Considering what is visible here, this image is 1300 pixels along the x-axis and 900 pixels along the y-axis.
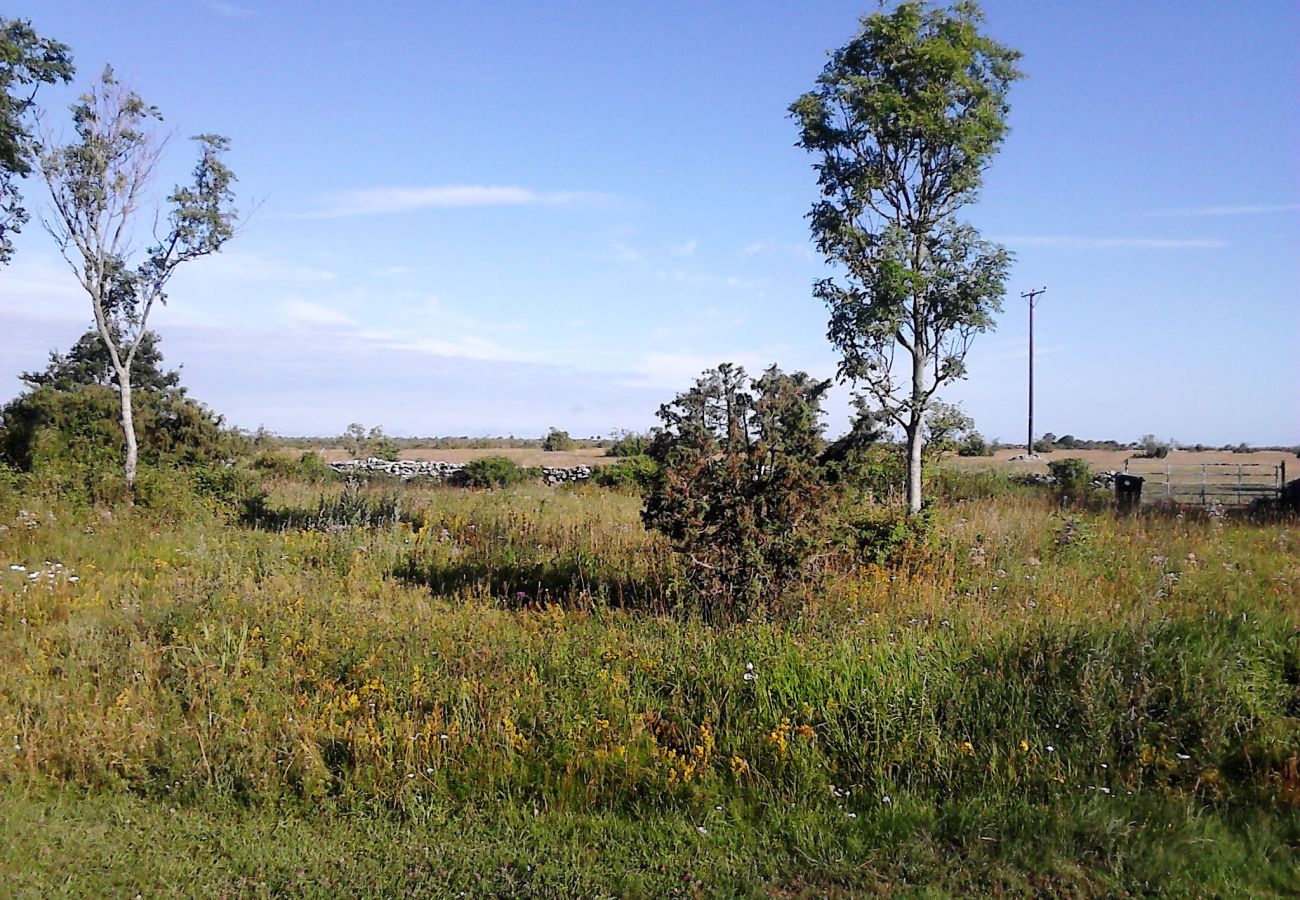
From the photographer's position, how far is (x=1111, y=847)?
4.32 metres

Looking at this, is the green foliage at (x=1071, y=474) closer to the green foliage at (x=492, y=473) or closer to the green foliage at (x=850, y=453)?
the green foliage at (x=492, y=473)

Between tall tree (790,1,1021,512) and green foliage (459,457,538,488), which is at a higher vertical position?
tall tree (790,1,1021,512)

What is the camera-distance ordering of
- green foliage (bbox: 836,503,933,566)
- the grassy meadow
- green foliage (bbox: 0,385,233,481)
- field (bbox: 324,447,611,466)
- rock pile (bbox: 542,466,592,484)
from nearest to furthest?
the grassy meadow
green foliage (bbox: 836,503,933,566)
green foliage (bbox: 0,385,233,481)
rock pile (bbox: 542,466,592,484)
field (bbox: 324,447,611,466)

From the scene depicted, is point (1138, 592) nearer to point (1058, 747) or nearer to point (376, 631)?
point (1058, 747)

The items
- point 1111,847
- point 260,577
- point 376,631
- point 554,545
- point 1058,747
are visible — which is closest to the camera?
point 1111,847

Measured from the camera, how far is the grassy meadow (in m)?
4.32

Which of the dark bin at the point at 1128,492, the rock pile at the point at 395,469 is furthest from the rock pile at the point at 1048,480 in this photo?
the rock pile at the point at 395,469

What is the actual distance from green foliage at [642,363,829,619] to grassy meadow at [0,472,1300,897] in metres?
0.35

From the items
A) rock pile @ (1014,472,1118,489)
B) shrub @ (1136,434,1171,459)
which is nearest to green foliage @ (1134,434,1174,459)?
shrub @ (1136,434,1171,459)

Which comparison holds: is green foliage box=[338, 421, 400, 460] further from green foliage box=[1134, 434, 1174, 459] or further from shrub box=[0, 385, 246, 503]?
green foliage box=[1134, 434, 1174, 459]

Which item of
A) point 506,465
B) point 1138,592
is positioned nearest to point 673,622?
point 1138,592

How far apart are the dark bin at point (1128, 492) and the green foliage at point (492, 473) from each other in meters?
16.4

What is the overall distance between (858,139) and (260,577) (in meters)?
10.3

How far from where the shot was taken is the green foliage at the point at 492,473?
1060 inches
